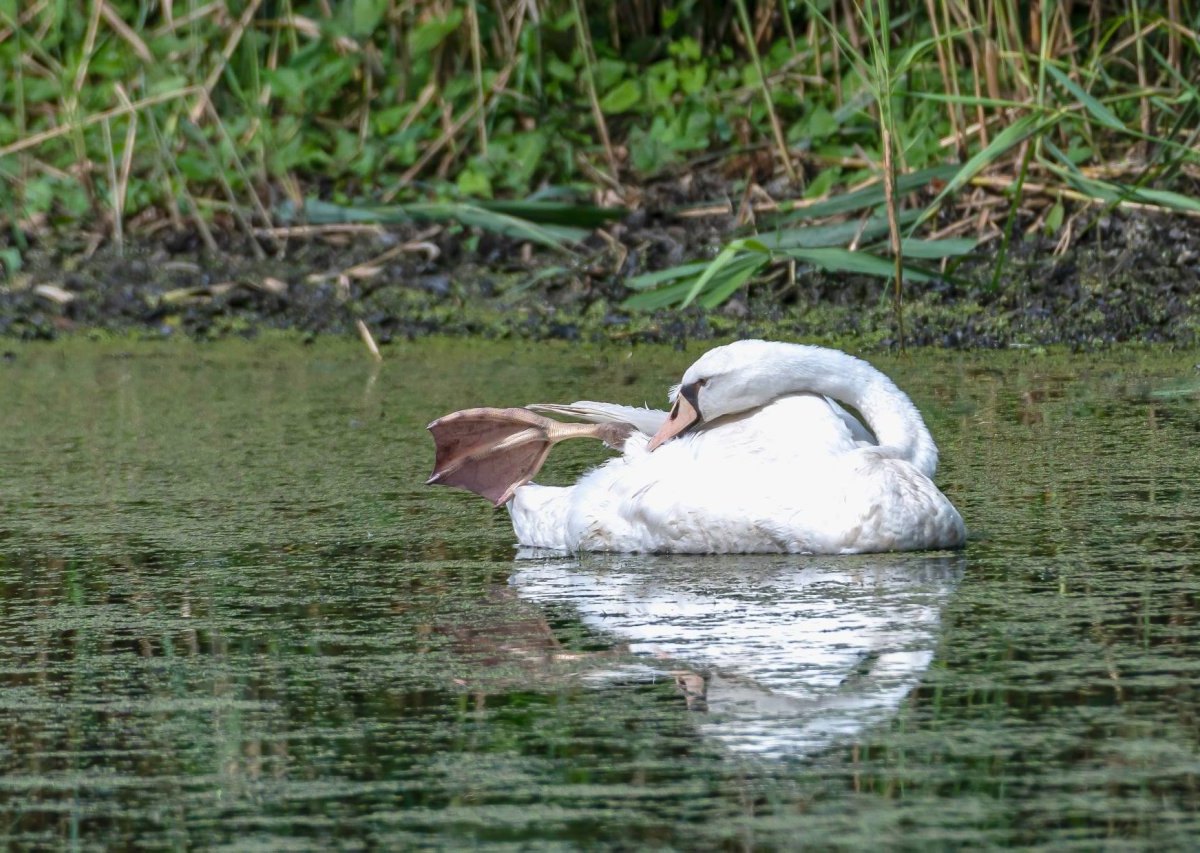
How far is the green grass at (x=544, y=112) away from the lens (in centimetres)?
687

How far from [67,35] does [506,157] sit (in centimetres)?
219

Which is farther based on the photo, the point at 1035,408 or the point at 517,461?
the point at 1035,408

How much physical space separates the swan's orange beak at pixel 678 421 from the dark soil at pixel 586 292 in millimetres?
2496

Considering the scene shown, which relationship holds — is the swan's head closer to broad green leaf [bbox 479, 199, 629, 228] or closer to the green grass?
the green grass

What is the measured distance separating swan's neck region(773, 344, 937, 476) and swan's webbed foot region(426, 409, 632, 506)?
0.45 meters

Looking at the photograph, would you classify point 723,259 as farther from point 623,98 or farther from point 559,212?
point 623,98

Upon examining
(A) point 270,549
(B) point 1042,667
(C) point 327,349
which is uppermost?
(B) point 1042,667

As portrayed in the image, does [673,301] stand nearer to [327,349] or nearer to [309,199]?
[327,349]

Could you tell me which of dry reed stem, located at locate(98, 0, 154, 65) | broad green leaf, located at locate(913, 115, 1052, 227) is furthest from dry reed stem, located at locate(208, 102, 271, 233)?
broad green leaf, located at locate(913, 115, 1052, 227)

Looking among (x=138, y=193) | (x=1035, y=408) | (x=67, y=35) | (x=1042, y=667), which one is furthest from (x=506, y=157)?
(x=1042, y=667)

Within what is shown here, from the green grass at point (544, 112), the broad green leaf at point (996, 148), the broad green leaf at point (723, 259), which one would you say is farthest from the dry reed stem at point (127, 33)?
the broad green leaf at point (996, 148)

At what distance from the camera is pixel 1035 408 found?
5027mm

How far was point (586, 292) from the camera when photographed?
7.04 metres

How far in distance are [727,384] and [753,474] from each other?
0.89ft
